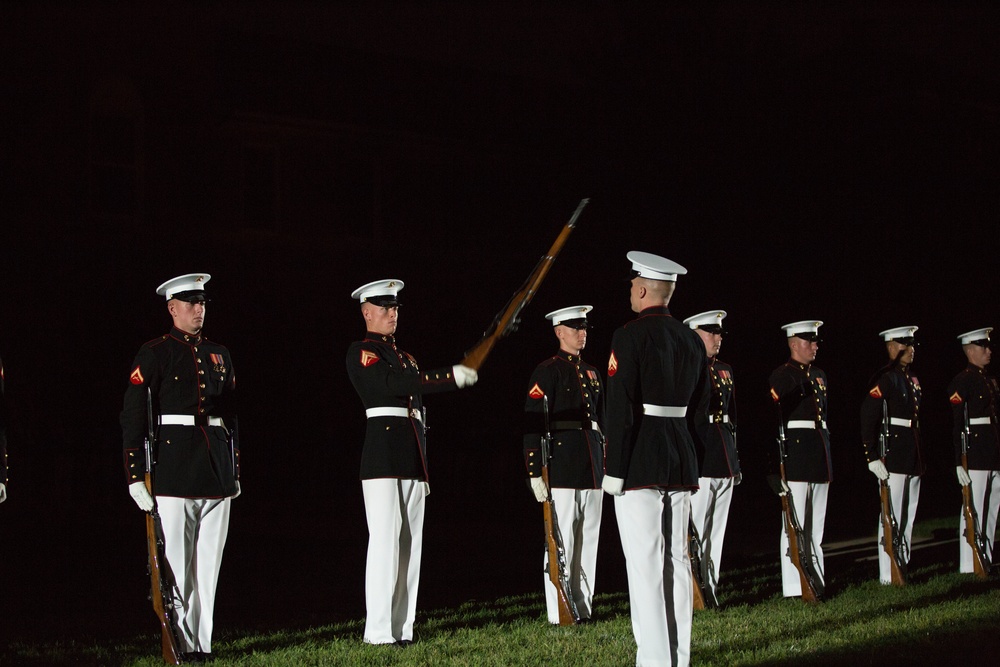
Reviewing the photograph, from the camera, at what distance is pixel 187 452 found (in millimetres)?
7547

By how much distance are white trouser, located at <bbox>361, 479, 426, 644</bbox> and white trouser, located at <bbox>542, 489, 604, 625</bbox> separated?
4.18 feet

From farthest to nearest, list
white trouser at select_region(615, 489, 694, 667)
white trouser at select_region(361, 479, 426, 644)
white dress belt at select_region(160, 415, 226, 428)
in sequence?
white trouser at select_region(361, 479, 426, 644) < white dress belt at select_region(160, 415, 226, 428) < white trouser at select_region(615, 489, 694, 667)

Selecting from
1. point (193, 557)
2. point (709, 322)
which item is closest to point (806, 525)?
point (709, 322)

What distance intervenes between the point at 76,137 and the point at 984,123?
20467mm

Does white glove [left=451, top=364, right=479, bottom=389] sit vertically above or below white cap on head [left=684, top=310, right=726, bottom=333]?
below

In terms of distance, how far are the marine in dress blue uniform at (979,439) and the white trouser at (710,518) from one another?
10.0ft

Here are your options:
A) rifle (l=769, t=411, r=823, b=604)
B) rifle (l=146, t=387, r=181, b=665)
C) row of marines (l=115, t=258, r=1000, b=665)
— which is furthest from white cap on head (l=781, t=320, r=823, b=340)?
rifle (l=146, t=387, r=181, b=665)

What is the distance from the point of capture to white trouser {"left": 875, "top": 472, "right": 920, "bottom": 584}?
1091 cm

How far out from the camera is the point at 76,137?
19.1 m

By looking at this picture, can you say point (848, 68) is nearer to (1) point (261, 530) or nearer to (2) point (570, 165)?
(2) point (570, 165)

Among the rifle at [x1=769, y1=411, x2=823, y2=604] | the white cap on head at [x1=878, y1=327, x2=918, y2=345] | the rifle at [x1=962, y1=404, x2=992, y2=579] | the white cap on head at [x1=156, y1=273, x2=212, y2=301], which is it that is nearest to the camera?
the white cap on head at [x1=156, y1=273, x2=212, y2=301]

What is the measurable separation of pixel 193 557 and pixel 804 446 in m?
5.39

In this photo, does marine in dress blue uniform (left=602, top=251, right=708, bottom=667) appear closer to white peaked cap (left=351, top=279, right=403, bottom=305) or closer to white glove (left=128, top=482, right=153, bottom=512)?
white peaked cap (left=351, top=279, right=403, bottom=305)

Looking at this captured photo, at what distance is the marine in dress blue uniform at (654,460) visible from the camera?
679 cm
